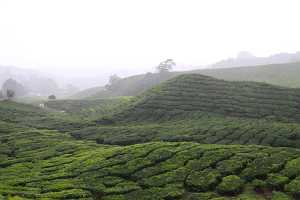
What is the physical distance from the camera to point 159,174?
102 ft

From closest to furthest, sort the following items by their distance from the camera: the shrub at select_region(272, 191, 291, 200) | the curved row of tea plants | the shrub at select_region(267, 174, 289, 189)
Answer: the shrub at select_region(272, 191, 291, 200), the shrub at select_region(267, 174, 289, 189), the curved row of tea plants

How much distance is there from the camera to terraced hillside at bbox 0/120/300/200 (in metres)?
27.7

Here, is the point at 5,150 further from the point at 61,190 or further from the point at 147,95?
the point at 147,95

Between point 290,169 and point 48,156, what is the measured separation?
26.8 meters

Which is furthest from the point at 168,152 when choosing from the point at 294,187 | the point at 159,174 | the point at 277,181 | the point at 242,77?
the point at 242,77

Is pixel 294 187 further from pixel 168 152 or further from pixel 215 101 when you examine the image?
pixel 215 101

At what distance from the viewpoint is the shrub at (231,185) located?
2769cm

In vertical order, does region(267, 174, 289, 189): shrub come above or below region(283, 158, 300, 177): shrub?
below

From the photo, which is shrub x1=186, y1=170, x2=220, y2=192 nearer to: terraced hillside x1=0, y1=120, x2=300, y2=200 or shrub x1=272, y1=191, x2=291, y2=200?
terraced hillside x1=0, y1=120, x2=300, y2=200

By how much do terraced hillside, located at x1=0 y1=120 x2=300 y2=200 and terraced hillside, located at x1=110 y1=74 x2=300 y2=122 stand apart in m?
27.2

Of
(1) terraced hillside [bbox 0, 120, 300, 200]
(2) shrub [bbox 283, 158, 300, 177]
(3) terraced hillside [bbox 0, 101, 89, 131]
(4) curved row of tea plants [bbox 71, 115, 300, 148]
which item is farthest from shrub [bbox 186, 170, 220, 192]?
(3) terraced hillside [bbox 0, 101, 89, 131]

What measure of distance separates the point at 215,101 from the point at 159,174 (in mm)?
39463

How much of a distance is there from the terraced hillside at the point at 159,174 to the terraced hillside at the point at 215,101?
1071 inches

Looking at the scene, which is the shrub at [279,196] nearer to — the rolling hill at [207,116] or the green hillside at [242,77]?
the rolling hill at [207,116]
